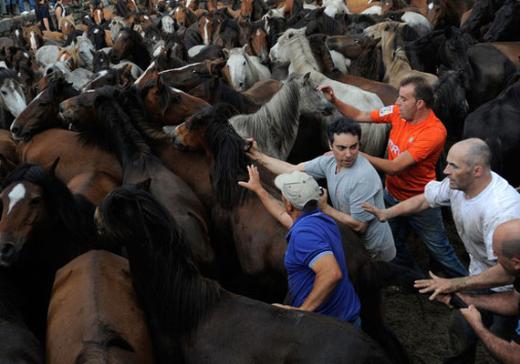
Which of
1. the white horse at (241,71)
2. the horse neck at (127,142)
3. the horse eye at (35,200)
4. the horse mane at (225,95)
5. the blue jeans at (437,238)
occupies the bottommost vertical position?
the white horse at (241,71)

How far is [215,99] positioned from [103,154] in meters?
1.62

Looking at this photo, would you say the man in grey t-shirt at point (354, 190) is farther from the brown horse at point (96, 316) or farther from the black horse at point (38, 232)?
the black horse at point (38, 232)

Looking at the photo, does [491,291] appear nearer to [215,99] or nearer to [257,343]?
[257,343]

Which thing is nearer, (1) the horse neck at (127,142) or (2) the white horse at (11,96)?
(1) the horse neck at (127,142)

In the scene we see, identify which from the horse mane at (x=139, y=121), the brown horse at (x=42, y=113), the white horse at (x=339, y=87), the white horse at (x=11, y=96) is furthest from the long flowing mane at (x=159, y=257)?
the white horse at (x=11, y=96)

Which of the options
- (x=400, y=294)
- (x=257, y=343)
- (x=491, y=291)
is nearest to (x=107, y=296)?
(x=257, y=343)

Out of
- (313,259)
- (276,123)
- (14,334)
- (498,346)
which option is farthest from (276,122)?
(498,346)

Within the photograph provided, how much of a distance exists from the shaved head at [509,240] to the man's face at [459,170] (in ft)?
2.27

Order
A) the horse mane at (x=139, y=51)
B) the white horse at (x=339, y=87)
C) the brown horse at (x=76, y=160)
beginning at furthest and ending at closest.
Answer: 1. the horse mane at (x=139, y=51)
2. the white horse at (x=339, y=87)
3. the brown horse at (x=76, y=160)

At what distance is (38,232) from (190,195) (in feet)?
4.60

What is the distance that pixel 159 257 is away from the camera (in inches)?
137

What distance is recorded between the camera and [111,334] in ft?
10.6

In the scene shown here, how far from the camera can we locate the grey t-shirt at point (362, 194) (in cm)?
422

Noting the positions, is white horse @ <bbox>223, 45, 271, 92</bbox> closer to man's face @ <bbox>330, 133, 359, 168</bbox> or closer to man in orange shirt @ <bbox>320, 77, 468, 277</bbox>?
man in orange shirt @ <bbox>320, 77, 468, 277</bbox>
